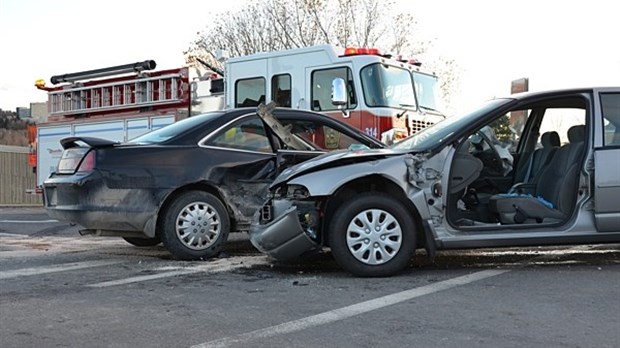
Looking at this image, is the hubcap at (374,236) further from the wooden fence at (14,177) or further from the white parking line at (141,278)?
the wooden fence at (14,177)

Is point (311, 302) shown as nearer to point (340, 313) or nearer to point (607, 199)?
point (340, 313)

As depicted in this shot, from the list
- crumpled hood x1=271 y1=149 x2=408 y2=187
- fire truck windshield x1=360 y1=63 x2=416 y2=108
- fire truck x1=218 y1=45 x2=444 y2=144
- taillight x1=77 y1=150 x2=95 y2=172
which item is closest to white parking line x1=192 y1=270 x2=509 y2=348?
crumpled hood x1=271 y1=149 x2=408 y2=187

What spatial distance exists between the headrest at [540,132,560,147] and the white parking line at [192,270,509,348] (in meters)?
1.71

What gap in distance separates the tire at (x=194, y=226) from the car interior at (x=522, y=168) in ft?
7.60

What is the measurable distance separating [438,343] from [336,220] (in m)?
2.14

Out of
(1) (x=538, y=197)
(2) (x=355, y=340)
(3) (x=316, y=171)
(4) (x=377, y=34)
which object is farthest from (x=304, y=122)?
(4) (x=377, y=34)

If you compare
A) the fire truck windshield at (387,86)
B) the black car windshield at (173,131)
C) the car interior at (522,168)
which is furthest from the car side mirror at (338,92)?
the car interior at (522,168)

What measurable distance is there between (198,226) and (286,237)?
1314 mm

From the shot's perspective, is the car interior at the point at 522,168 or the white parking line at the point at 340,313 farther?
the car interior at the point at 522,168

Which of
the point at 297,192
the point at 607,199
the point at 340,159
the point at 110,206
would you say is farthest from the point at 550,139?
the point at 110,206

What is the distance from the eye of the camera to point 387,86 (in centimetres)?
1070

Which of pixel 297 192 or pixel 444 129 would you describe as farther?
pixel 444 129

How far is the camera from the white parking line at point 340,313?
158 inches

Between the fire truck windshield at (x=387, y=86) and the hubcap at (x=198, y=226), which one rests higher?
the fire truck windshield at (x=387, y=86)
